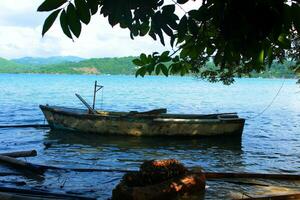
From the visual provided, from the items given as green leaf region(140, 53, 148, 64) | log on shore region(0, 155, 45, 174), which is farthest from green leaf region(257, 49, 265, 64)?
log on shore region(0, 155, 45, 174)

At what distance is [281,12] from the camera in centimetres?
192

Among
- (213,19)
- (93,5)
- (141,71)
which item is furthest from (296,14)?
(141,71)

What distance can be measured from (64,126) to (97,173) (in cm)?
1097

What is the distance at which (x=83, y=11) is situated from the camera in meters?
1.95

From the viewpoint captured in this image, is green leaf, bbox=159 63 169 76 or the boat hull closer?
green leaf, bbox=159 63 169 76

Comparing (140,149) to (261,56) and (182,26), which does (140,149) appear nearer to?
(261,56)

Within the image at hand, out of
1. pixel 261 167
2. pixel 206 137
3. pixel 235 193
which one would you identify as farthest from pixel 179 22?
pixel 206 137

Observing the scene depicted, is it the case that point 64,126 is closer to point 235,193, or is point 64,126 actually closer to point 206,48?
point 235,193

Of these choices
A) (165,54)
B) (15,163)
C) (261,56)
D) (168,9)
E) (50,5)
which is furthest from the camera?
(15,163)

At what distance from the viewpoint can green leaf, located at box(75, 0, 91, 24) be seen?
1939 mm

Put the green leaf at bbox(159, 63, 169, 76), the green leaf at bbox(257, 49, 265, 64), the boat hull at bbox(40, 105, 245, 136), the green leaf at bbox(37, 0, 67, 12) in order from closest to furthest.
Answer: the green leaf at bbox(37, 0, 67, 12), the green leaf at bbox(257, 49, 265, 64), the green leaf at bbox(159, 63, 169, 76), the boat hull at bbox(40, 105, 245, 136)

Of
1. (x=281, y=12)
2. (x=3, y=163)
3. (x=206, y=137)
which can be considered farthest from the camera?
(x=206, y=137)

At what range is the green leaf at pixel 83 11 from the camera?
1939mm

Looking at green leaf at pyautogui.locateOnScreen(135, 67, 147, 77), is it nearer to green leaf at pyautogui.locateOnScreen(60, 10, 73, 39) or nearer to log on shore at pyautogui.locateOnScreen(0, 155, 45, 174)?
green leaf at pyautogui.locateOnScreen(60, 10, 73, 39)
